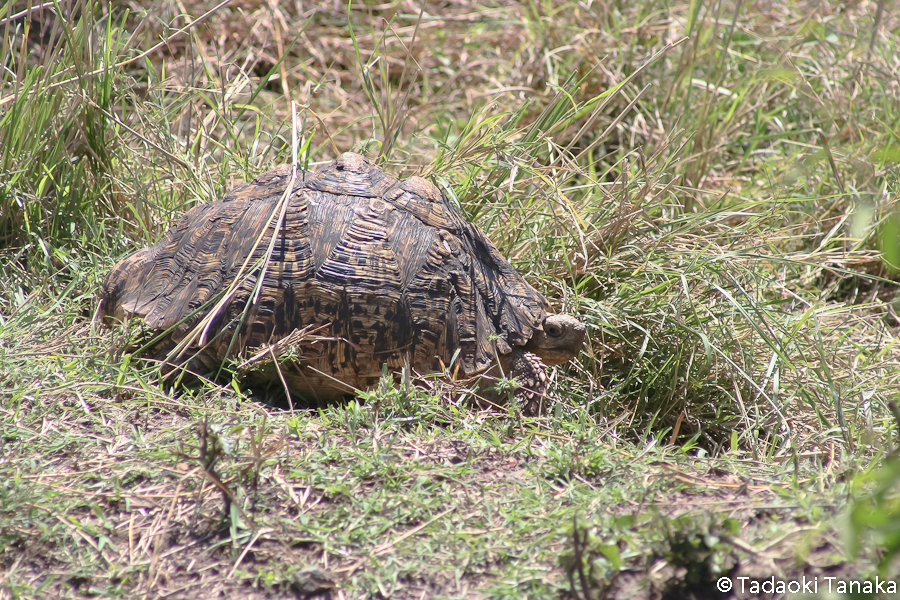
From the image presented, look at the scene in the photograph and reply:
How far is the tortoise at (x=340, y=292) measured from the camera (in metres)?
2.54

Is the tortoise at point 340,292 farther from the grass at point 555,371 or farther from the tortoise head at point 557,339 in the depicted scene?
the grass at point 555,371

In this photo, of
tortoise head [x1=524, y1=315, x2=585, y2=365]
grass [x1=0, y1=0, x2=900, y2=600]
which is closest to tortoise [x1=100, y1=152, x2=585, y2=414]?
tortoise head [x1=524, y1=315, x2=585, y2=365]

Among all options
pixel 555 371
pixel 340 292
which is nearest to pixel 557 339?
pixel 555 371

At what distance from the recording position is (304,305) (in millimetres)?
2541

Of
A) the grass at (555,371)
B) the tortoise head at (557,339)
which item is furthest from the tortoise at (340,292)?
the grass at (555,371)

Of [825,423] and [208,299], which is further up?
[208,299]

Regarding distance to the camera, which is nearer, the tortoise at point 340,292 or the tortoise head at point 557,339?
the tortoise at point 340,292

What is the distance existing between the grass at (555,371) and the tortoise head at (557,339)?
0.62 feet

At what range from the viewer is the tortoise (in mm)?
2541

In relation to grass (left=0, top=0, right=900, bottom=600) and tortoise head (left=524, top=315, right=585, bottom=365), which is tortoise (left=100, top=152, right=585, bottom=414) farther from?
grass (left=0, top=0, right=900, bottom=600)

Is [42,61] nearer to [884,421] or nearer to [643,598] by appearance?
[643,598]

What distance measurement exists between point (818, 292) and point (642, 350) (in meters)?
1.46

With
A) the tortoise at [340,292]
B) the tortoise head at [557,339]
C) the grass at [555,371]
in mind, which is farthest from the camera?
the tortoise head at [557,339]

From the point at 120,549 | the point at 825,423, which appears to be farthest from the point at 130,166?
the point at 825,423
